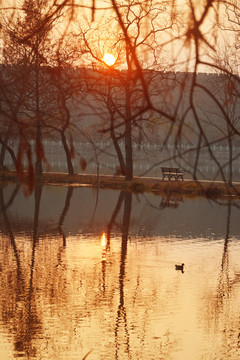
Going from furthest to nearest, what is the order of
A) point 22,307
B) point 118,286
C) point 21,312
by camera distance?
1. point 118,286
2. point 22,307
3. point 21,312

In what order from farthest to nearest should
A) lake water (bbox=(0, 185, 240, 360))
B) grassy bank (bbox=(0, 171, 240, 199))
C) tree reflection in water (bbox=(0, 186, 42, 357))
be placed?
grassy bank (bbox=(0, 171, 240, 199))
lake water (bbox=(0, 185, 240, 360))
tree reflection in water (bbox=(0, 186, 42, 357))

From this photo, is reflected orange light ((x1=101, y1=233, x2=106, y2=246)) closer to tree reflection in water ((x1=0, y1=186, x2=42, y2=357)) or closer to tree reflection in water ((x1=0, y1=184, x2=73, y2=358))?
tree reflection in water ((x1=0, y1=184, x2=73, y2=358))

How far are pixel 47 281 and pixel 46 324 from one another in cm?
458

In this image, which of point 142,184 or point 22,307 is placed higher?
point 142,184

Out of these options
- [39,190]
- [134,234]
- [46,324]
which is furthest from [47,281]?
[39,190]

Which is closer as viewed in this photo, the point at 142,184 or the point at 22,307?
the point at 22,307

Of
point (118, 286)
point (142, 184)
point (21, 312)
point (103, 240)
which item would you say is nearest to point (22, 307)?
point (21, 312)

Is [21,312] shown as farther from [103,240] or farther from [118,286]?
[103,240]

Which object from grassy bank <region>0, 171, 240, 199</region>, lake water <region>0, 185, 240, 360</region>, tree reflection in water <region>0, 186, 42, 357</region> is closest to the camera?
tree reflection in water <region>0, 186, 42, 357</region>

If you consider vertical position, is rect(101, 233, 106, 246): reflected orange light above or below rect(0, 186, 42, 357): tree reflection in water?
above

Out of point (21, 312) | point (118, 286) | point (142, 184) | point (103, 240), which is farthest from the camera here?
point (142, 184)

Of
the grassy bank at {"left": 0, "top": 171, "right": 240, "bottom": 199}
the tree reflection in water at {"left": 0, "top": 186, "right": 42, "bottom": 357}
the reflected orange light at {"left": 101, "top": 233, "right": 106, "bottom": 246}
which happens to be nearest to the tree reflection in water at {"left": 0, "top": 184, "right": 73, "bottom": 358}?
the tree reflection in water at {"left": 0, "top": 186, "right": 42, "bottom": 357}

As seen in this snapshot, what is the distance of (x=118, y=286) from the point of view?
2162cm

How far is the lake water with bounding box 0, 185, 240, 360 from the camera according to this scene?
52.6ft
